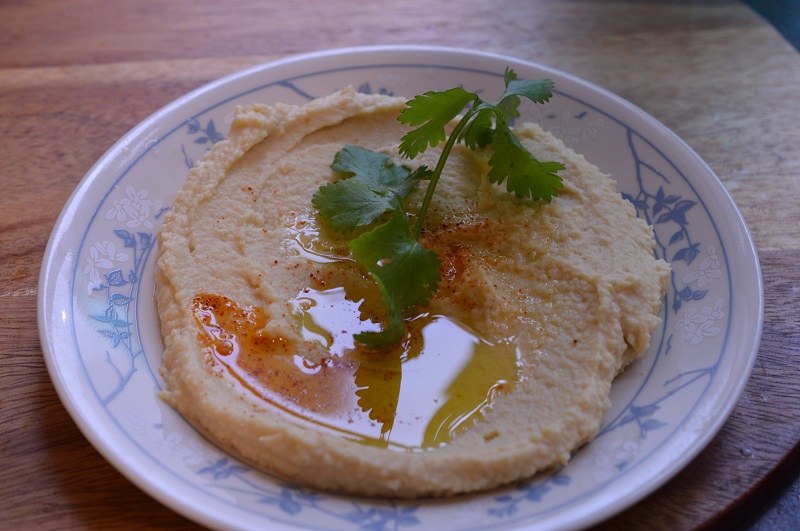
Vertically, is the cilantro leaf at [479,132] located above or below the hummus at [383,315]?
above

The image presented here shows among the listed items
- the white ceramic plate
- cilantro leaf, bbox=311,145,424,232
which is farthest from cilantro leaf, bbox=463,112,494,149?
the white ceramic plate

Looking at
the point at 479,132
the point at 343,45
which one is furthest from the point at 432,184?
the point at 343,45

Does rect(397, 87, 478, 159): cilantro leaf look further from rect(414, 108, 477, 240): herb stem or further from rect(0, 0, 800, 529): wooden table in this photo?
rect(0, 0, 800, 529): wooden table

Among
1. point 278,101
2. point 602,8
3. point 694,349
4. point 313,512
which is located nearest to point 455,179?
point 278,101

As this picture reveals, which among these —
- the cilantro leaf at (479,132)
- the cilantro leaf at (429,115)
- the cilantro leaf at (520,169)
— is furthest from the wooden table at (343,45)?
the cilantro leaf at (429,115)

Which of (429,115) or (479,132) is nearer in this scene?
(429,115)

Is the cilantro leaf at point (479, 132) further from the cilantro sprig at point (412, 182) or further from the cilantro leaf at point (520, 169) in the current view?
the cilantro leaf at point (520, 169)

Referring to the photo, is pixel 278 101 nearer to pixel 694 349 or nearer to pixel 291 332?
pixel 291 332

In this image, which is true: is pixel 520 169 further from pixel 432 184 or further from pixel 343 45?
pixel 343 45
